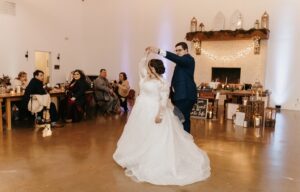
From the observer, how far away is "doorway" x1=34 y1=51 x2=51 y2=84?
408 inches

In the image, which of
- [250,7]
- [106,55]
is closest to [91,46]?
[106,55]

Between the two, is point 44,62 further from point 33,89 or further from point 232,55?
point 232,55

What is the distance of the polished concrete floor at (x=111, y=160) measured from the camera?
3092mm

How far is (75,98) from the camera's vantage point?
6.62m

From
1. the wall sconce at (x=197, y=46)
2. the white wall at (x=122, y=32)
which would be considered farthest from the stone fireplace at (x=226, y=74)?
the wall sconce at (x=197, y=46)

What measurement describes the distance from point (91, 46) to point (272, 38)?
267 inches

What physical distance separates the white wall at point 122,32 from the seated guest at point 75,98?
324cm

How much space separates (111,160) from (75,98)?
3.04 m

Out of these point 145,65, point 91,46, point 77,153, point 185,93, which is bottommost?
point 77,153

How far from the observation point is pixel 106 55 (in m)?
11.8

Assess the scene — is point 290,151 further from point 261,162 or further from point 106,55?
point 106,55

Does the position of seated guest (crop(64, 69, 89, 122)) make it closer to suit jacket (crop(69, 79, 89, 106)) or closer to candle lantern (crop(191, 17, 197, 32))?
suit jacket (crop(69, 79, 89, 106))

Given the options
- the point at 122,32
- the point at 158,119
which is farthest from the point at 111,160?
the point at 122,32

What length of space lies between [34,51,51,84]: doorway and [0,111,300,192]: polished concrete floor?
4.38 metres
